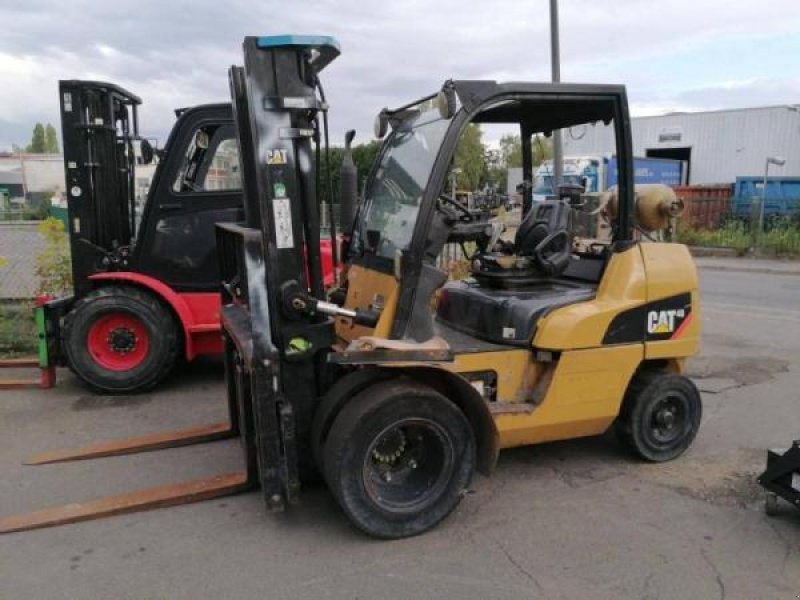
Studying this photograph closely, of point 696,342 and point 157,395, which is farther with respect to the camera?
point 157,395

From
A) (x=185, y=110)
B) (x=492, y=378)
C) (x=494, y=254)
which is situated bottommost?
(x=492, y=378)

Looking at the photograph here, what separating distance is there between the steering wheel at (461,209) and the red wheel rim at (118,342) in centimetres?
354

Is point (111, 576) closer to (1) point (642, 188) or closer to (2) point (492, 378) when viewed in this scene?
(2) point (492, 378)

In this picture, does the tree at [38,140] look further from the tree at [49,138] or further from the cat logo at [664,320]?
the cat logo at [664,320]

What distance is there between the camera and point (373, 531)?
147 inches

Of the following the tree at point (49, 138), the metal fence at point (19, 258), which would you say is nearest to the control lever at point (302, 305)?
the metal fence at point (19, 258)

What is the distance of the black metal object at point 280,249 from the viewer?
362 centimetres

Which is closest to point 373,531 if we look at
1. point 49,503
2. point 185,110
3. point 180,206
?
point 49,503

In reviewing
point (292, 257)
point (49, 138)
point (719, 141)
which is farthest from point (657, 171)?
point (49, 138)

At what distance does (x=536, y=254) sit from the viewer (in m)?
4.65

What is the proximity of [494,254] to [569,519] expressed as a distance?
1844 millimetres

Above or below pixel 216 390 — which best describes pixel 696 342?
above

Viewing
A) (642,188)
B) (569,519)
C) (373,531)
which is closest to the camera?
(373,531)

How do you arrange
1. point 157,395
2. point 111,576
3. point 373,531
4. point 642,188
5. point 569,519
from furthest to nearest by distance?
1. point 157,395
2. point 642,188
3. point 569,519
4. point 373,531
5. point 111,576
